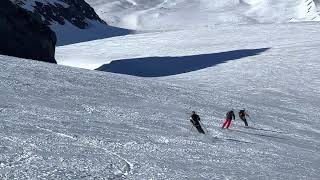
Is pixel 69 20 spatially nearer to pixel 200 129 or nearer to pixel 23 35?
pixel 23 35

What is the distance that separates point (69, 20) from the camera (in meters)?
132

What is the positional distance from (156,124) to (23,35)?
30739 millimetres

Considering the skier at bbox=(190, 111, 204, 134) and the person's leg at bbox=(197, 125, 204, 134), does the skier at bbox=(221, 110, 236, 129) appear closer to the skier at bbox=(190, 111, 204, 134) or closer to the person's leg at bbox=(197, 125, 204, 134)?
the person's leg at bbox=(197, 125, 204, 134)

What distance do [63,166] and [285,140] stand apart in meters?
13.6

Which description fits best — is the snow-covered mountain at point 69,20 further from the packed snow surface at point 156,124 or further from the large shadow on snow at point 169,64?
the packed snow surface at point 156,124

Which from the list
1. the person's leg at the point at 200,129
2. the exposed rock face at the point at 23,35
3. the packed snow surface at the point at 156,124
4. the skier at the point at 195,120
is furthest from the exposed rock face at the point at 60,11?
the skier at the point at 195,120

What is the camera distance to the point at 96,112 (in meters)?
28.3

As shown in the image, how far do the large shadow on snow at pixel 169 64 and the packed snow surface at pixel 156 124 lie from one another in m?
1.79

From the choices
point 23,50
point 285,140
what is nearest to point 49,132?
point 285,140

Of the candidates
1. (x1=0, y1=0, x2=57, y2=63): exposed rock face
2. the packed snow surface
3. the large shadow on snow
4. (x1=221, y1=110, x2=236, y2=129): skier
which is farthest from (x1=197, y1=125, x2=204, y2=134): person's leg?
the large shadow on snow

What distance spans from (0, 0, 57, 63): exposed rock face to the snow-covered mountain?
53.5 metres

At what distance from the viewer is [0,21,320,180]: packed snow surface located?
1870 centimetres

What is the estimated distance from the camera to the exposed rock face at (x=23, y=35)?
178ft

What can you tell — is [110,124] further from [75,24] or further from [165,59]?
[75,24]
